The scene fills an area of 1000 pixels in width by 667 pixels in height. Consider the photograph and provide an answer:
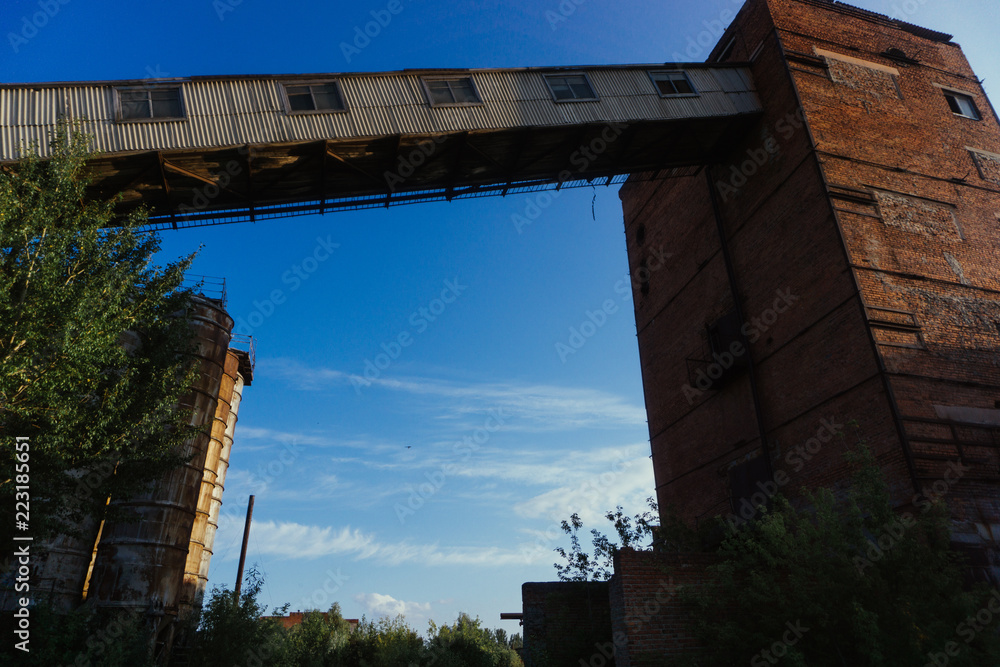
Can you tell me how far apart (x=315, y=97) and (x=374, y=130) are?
1701 millimetres

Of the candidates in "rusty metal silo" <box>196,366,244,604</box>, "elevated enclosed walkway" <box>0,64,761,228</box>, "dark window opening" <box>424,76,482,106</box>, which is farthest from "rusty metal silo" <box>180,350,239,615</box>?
"dark window opening" <box>424,76,482,106</box>

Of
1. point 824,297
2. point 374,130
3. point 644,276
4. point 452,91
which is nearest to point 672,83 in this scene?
A: point 452,91

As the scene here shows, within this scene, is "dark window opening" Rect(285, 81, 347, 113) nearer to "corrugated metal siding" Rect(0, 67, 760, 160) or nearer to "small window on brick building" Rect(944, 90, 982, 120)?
"corrugated metal siding" Rect(0, 67, 760, 160)

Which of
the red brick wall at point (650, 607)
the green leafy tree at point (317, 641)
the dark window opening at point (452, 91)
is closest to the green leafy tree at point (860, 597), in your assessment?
the red brick wall at point (650, 607)

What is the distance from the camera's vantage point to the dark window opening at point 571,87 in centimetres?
1611

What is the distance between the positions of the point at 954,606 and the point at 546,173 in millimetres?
12550

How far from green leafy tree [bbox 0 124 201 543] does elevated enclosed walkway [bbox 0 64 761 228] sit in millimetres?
1252

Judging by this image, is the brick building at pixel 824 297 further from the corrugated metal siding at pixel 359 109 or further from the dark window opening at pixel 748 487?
the corrugated metal siding at pixel 359 109

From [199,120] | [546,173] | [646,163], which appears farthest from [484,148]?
[199,120]

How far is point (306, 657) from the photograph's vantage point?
23312mm

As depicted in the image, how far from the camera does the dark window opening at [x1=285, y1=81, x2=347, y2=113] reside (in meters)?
14.5

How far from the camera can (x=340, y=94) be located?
1477 cm

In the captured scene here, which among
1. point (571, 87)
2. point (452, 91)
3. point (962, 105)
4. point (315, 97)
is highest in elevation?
point (962, 105)

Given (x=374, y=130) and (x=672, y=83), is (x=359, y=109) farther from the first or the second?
(x=672, y=83)
